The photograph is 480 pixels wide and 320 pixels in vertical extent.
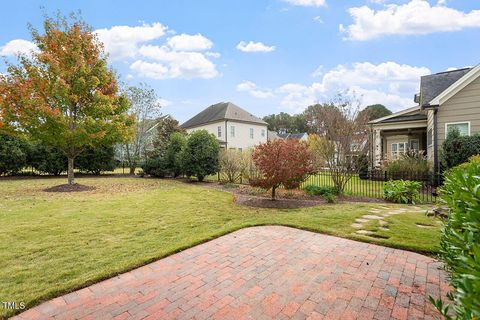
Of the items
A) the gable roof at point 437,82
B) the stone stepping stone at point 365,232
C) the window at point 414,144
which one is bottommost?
the stone stepping stone at point 365,232

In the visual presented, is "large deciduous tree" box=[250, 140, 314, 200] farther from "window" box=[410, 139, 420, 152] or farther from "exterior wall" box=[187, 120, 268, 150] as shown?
"exterior wall" box=[187, 120, 268, 150]

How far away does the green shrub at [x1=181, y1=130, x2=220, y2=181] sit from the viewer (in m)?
15.4

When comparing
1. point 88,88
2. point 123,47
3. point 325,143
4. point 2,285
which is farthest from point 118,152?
point 2,285

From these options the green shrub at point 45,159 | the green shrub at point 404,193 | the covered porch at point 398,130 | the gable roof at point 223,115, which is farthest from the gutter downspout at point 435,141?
the green shrub at point 45,159

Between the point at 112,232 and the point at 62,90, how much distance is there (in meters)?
9.21

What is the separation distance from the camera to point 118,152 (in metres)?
26.0

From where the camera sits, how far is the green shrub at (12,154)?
17391 millimetres

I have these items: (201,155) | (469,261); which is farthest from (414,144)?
(469,261)

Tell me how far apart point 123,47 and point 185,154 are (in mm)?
8066

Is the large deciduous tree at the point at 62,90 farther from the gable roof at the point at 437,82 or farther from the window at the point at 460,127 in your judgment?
the gable roof at the point at 437,82

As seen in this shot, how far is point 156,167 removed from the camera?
1930cm

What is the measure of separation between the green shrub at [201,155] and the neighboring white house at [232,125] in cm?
1408

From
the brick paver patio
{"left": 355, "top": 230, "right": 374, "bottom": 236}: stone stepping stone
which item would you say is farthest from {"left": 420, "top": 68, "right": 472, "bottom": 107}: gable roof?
the brick paver patio

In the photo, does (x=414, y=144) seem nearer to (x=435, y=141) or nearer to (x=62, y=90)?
(x=435, y=141)
